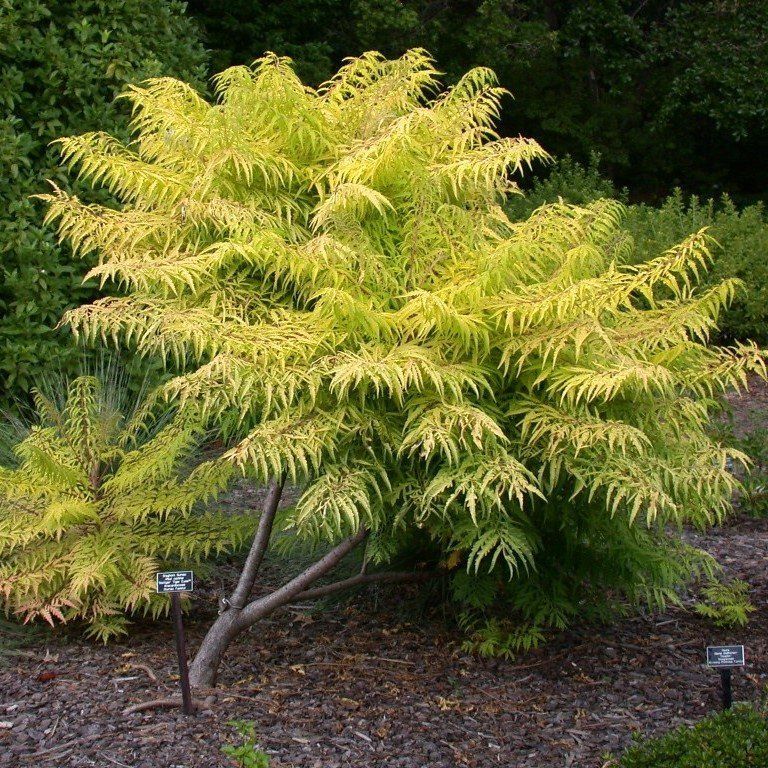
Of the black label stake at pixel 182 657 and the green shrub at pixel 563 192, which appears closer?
the black label stake at pixel 182 657

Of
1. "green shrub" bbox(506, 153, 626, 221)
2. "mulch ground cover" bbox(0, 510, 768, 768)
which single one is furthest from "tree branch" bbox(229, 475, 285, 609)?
"green shrub" bbox(506, 153, 626, 221)

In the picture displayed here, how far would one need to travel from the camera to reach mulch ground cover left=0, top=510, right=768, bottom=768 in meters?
3.77

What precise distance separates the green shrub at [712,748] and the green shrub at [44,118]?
14.7ft

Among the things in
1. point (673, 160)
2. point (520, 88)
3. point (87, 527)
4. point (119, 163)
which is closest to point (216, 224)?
point (119, 163)

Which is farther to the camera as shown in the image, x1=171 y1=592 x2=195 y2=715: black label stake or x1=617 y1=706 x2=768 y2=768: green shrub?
x1=171 y1=592 x2=195 y2=715: black label stake

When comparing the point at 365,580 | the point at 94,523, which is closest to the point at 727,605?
the point at 365,580

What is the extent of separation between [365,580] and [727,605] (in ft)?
6.33

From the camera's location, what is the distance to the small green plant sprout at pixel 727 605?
494 centimetres

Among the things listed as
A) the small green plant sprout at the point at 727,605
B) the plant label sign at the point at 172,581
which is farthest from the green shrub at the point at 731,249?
the plant label sign at the point at 172,581

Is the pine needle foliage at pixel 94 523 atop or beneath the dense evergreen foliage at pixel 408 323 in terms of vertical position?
beneath

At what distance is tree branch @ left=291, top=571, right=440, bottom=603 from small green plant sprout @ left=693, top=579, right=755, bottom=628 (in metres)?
1.44

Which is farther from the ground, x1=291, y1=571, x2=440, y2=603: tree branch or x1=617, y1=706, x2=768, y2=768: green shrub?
x1=291, y1=571, x2=440, y2=603: tree branch

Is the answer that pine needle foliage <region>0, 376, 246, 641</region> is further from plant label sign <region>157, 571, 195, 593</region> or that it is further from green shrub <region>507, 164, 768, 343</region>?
green shrub <region>507, 164, 768, 343</region>

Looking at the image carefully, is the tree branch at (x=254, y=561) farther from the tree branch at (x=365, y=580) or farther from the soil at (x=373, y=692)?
the soil at (x=373, y=692)
